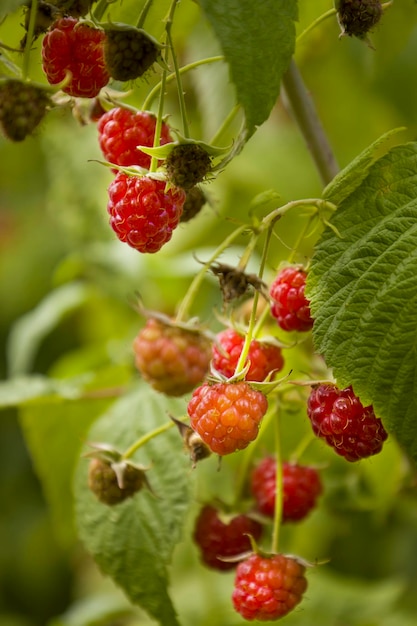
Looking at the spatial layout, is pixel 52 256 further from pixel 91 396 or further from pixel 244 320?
pixel 244 320

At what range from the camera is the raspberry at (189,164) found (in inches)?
39.9

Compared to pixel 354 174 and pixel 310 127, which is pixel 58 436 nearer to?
pixel 310 127

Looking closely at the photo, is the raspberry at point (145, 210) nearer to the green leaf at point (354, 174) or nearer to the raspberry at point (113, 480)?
the green leaf at point (354, 174)

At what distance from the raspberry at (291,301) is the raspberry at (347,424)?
10cm

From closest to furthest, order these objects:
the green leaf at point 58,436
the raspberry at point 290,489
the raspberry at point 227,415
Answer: the raspberry at point 227,415 < the raspberry at point 290,489 < the green leaf at point 58,436

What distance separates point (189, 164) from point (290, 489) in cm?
55

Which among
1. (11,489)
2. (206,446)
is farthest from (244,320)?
(11,489)

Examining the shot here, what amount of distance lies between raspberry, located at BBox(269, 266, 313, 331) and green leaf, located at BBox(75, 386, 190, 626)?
344 mm

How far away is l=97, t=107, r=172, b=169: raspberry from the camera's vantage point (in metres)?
1.12

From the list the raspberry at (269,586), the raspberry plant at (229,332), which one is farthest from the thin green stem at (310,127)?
the raspberry at (269,586)

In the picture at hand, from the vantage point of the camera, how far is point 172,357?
3.88 ft

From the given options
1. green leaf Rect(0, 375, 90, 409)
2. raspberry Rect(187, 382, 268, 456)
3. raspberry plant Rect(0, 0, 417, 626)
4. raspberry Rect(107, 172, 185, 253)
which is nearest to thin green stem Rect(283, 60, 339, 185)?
raspberry plant Rect(0, 0, 417, 626)

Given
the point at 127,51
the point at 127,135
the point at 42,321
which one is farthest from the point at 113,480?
the point at 42,321

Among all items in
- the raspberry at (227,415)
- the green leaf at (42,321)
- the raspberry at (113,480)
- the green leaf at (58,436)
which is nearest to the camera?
the raspberry at (227,415)
